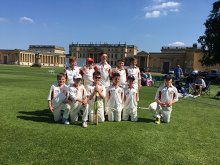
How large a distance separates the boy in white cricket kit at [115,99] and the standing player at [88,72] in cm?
67

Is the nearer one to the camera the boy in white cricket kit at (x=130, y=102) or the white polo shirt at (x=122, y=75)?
the boy in white cricket kit at (x=130, y=102)

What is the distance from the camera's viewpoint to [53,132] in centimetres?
693

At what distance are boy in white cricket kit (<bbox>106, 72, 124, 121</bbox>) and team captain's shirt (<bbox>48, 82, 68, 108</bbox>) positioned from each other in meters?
1.39

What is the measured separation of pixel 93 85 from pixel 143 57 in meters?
108

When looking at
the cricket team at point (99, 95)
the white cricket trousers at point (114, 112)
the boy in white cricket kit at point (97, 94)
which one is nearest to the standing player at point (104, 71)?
the cricket team at point (99, 95)

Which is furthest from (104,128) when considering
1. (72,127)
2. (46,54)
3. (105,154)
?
(46,54)

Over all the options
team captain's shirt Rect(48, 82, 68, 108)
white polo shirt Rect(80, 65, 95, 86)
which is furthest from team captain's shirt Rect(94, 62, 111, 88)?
team captain's shirt Rect(48, 82, 68, 108)

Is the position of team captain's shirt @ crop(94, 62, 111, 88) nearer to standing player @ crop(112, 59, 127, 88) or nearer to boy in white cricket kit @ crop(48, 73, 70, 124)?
standing player @ crop(112, 59, 127, 88)

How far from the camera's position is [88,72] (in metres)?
8.82

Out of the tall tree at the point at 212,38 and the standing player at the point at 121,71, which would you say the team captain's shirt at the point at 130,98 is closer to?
the standing player at the point at 121,71

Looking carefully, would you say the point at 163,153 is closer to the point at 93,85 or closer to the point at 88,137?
the point at 88,137

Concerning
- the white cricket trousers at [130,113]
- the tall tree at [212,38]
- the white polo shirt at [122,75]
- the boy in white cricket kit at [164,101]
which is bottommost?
the white cricket trousers at [130,113]

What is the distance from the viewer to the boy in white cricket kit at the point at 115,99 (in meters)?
8.74

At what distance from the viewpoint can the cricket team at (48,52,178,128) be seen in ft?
26.9
